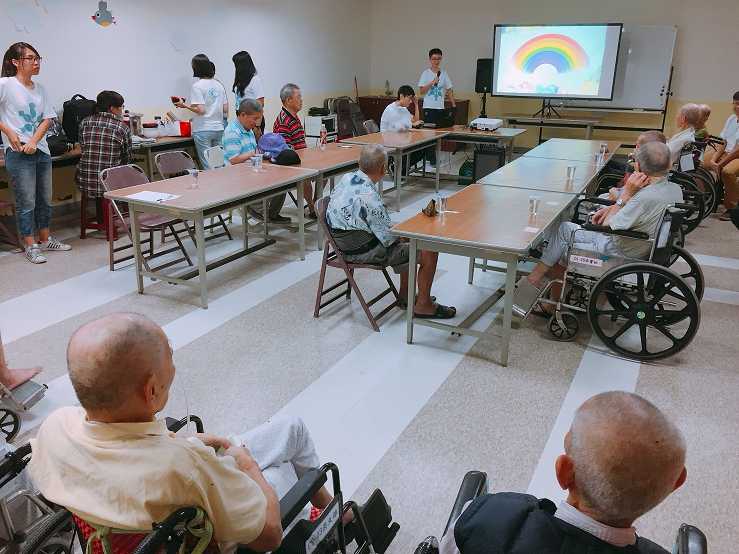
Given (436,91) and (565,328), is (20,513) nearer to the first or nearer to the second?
(565,328)

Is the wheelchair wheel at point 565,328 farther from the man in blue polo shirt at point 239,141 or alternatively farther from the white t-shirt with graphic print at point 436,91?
the white t-shirt with graphic print at point 436,91

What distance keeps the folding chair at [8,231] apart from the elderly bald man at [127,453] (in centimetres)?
413

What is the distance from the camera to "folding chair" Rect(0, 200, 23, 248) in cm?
459

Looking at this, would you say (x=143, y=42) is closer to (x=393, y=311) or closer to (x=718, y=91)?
(x=393, y=311)

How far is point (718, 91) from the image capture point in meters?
8.33

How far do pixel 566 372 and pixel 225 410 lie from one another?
1.73 m

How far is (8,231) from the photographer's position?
490 centimetres

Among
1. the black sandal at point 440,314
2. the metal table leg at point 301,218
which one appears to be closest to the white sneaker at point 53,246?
the metal table leg at point 301,218

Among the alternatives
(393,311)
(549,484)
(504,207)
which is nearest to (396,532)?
(549,484)

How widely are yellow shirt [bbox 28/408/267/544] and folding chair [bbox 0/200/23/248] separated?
416 cm

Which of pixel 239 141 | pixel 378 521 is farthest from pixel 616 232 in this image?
pixel 239 141

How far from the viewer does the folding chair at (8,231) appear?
15.0 feet

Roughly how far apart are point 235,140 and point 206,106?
118 centimetres

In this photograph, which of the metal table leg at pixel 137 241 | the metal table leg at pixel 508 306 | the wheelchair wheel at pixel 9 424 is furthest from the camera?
the metal table leg at pixel 137 241
